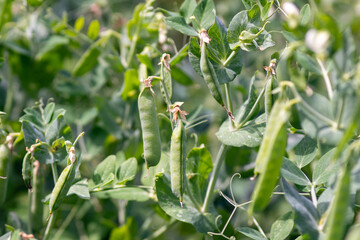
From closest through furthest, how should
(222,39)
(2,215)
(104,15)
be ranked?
(222,39) < (2,215) < (104,15)

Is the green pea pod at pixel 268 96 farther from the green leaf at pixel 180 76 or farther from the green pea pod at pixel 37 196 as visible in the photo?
the green pea pod at pixel 37 196

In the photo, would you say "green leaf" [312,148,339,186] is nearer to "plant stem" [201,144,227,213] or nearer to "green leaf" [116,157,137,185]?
"plant stem" [201,144,227,213]

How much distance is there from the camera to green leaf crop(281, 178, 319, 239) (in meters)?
0.67

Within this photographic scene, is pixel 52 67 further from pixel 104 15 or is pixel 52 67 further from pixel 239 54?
pixel 239 54

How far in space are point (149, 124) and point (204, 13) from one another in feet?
0.89

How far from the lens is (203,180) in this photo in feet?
3.13

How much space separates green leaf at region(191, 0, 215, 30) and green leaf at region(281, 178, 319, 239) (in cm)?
38

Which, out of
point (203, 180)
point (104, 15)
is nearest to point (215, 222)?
point (203, 180)

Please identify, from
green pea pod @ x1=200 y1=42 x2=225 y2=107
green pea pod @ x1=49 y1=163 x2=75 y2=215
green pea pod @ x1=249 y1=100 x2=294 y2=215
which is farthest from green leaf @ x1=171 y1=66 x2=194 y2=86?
green pea pod @ x1=249 y1=100 x2=294 y2=215

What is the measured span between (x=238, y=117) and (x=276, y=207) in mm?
742

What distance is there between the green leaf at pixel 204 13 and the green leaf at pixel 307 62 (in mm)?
280

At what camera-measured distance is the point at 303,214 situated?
675 mm

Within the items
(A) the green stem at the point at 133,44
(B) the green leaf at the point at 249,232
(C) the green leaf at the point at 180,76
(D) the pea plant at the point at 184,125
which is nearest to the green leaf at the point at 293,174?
(D) the pea plant at the point at 184,125

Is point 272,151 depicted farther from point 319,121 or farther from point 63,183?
point 63,183
